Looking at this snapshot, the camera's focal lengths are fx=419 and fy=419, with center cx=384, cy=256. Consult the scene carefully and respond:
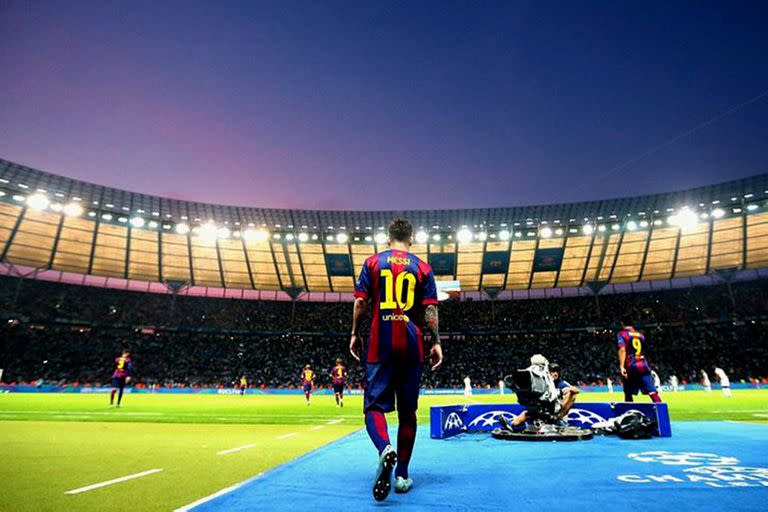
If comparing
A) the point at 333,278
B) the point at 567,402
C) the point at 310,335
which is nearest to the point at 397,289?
the point at 567,402

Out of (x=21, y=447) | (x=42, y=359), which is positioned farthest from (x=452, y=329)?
(x=21, y=447)

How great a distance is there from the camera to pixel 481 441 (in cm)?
692

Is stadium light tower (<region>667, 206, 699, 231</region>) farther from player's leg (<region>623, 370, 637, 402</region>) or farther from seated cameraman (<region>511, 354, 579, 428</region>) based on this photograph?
seated cameraman (<region>511, 354, 579, 428</region>)

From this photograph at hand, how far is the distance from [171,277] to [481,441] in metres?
43.1

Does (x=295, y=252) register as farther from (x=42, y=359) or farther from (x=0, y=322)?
(x=0, y=322)

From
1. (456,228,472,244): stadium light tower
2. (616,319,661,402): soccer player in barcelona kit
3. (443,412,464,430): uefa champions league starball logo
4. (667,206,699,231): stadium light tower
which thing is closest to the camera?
(443,412,464,430): uefa champions league starball logo

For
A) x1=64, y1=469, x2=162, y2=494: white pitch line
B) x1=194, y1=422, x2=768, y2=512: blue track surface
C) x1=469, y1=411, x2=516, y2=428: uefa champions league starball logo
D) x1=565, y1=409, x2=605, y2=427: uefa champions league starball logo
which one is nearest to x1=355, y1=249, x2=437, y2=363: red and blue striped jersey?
x1=194, y1=422, x2=768, y2=512: blue track surface

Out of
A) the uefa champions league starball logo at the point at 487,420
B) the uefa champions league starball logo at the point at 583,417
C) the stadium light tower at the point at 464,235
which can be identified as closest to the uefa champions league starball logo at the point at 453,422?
the uefa champions league starball logo at the point at 487,420

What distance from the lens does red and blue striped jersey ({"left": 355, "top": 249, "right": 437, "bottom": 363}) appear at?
361 cm

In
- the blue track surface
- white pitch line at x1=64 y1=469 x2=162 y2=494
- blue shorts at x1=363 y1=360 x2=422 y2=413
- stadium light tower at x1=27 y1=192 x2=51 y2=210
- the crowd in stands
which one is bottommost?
white pitch line at x1=64 y1=469 x2=162 y2=494

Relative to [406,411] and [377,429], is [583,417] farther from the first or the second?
[377,429]

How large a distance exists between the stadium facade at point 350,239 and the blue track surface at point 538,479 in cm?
3276

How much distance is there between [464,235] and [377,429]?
121 feet

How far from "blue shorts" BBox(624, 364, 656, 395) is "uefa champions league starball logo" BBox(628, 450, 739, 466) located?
3.96 m
